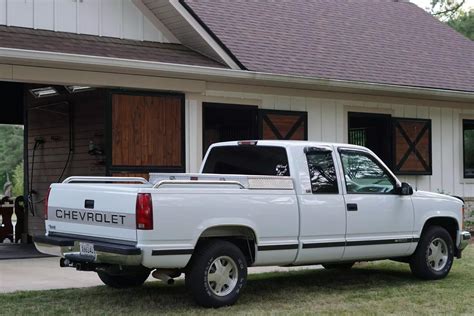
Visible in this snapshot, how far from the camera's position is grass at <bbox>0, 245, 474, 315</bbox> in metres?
8.18

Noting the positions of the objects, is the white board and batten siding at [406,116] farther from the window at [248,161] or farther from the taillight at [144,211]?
the taillight at [144,211]

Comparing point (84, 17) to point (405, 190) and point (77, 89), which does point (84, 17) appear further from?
point (405, 190)

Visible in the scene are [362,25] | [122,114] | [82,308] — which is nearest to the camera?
[82,308]

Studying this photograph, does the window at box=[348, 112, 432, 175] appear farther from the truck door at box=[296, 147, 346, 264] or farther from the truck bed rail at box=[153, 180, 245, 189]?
the truck bed rail at box=[153, 180, 245, 189]

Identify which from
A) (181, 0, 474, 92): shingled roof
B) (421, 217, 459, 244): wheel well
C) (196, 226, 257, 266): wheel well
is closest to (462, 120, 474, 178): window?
(181, 0, 474, 92): shingled roof

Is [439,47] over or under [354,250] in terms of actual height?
over

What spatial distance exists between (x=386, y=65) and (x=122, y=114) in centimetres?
735

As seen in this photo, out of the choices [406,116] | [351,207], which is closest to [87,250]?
[351,207]

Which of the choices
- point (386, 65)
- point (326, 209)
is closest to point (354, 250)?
point (326, 209)

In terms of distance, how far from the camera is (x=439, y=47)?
21.2 metres

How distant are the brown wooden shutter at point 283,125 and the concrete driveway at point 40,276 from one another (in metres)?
4.17

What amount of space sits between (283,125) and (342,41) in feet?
13.9

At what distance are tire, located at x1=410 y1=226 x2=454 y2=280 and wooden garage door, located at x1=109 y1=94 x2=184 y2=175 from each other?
520cm

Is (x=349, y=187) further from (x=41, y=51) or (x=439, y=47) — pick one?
(x=439, y=47)
